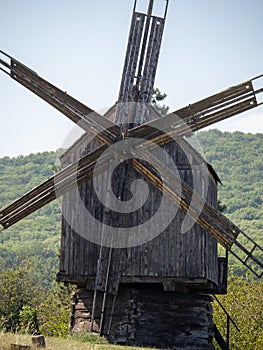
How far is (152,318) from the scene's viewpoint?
17516mm

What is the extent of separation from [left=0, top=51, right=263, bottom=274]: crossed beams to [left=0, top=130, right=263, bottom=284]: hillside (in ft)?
134

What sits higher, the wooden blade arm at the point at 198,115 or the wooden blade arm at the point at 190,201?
the wooden blade arm at the point at 198,115

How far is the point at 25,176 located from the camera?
86938 millimetres

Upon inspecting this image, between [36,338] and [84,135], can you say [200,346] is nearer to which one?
[84,135]

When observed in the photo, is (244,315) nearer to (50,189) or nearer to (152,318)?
(152,318)

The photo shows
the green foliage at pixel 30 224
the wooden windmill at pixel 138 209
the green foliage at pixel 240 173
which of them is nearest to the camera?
the wooden windmill at pixel 138 209

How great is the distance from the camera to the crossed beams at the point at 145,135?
15086 mm

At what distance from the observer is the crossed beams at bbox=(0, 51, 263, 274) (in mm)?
15086

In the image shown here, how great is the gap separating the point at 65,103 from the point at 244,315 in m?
15.0

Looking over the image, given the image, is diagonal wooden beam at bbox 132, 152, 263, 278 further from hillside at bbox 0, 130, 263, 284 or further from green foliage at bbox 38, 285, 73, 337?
hillside at bbox 0, 130, 263, 284

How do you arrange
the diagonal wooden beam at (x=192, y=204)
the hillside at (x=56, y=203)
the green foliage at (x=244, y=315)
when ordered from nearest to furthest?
the diagonal wooden beam at (x=192, y=204) → the green foliage at (x=244, y=315) → the hillside at (x=56, y=203)

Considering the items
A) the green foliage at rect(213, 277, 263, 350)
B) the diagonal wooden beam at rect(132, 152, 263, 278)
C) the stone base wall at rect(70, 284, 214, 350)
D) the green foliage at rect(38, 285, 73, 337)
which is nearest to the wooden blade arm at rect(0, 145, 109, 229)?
the diagonal wooden beam at rect(132, 152, 263, 278)

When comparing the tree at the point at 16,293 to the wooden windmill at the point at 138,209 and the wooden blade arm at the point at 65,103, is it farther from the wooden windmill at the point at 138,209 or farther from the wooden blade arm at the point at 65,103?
the wooden blade arm at the point at 65,103

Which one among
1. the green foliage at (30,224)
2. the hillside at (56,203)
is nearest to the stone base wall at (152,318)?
the green foliage at (30,224)
